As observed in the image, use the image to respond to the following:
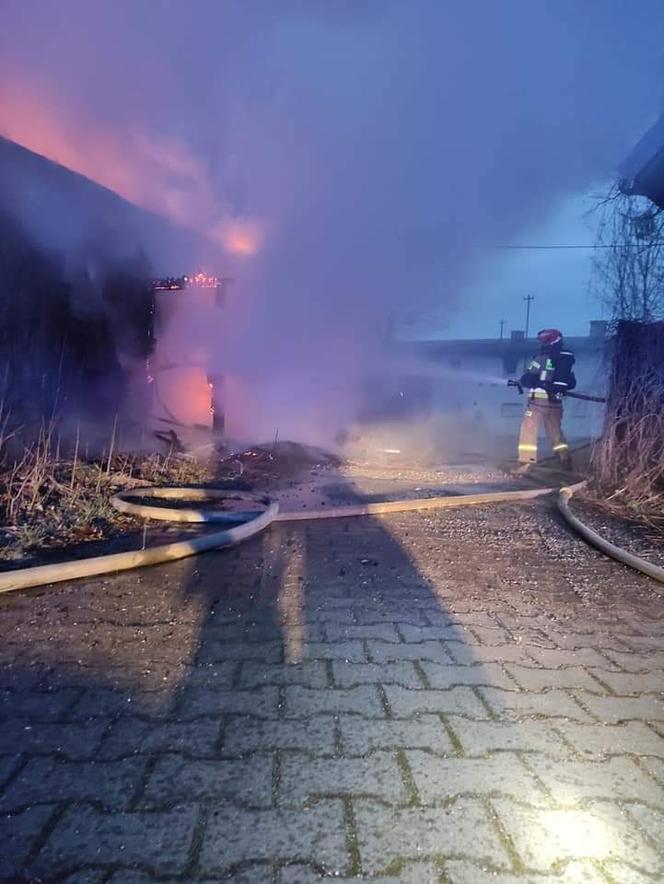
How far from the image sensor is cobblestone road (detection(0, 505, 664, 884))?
1162 mm

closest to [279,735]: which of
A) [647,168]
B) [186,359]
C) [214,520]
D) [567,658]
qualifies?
[567,658]

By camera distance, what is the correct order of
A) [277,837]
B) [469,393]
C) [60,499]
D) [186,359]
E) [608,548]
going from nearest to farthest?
[277,837] → [608,548] → [60,499] → [186,359] → [469,393]

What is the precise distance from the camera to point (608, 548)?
3385 mm

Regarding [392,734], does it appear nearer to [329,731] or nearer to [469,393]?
[329,731]

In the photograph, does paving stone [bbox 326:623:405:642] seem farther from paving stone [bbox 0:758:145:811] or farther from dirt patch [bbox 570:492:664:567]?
dirt patch [bbox 570:492:664:567]

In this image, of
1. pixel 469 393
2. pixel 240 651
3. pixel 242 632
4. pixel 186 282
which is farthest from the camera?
pixel 469 393

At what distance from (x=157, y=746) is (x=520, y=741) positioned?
1.01 m

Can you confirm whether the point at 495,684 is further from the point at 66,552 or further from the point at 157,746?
the point at 66,552

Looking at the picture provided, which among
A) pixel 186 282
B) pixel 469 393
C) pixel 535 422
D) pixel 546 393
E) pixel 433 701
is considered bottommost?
pixel 433 701

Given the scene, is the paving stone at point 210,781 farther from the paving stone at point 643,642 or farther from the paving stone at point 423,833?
the paving stone at point 643,642

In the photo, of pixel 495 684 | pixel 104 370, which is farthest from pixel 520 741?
pixel 104 370

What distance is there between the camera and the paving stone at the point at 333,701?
65.5 inches

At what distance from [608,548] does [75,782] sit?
3.11m

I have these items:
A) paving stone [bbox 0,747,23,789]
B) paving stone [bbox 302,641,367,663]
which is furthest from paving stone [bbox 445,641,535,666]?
paving stone [bbox 0,747,23,789]
